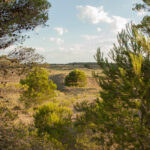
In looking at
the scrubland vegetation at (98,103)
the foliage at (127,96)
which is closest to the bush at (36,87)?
the scrubland vegetation at (98,103)

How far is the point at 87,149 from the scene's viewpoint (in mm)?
7641

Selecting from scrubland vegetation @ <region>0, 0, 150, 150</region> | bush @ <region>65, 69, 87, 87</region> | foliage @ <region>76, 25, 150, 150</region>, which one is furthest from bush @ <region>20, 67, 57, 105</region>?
bush @ <region>65, 69, 87, 87</region>

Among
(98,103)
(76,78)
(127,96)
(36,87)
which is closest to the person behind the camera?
(127,96)

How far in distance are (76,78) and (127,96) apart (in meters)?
29.3

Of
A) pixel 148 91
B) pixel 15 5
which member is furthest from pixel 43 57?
pixel 148 91

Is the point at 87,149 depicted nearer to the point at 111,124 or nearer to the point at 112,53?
the point at 111,124

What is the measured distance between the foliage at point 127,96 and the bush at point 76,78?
2679cm

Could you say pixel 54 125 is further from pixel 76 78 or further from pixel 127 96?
pixel 76 78

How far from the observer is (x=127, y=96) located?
15.3ft

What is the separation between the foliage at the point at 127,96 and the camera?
4.40m

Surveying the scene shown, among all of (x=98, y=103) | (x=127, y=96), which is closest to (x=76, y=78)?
(x=98, y=103)

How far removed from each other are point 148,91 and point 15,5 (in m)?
6.92

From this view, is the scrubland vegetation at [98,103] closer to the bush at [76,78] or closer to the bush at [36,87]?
the bush at [36,87]

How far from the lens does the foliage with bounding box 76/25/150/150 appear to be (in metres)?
4.40
